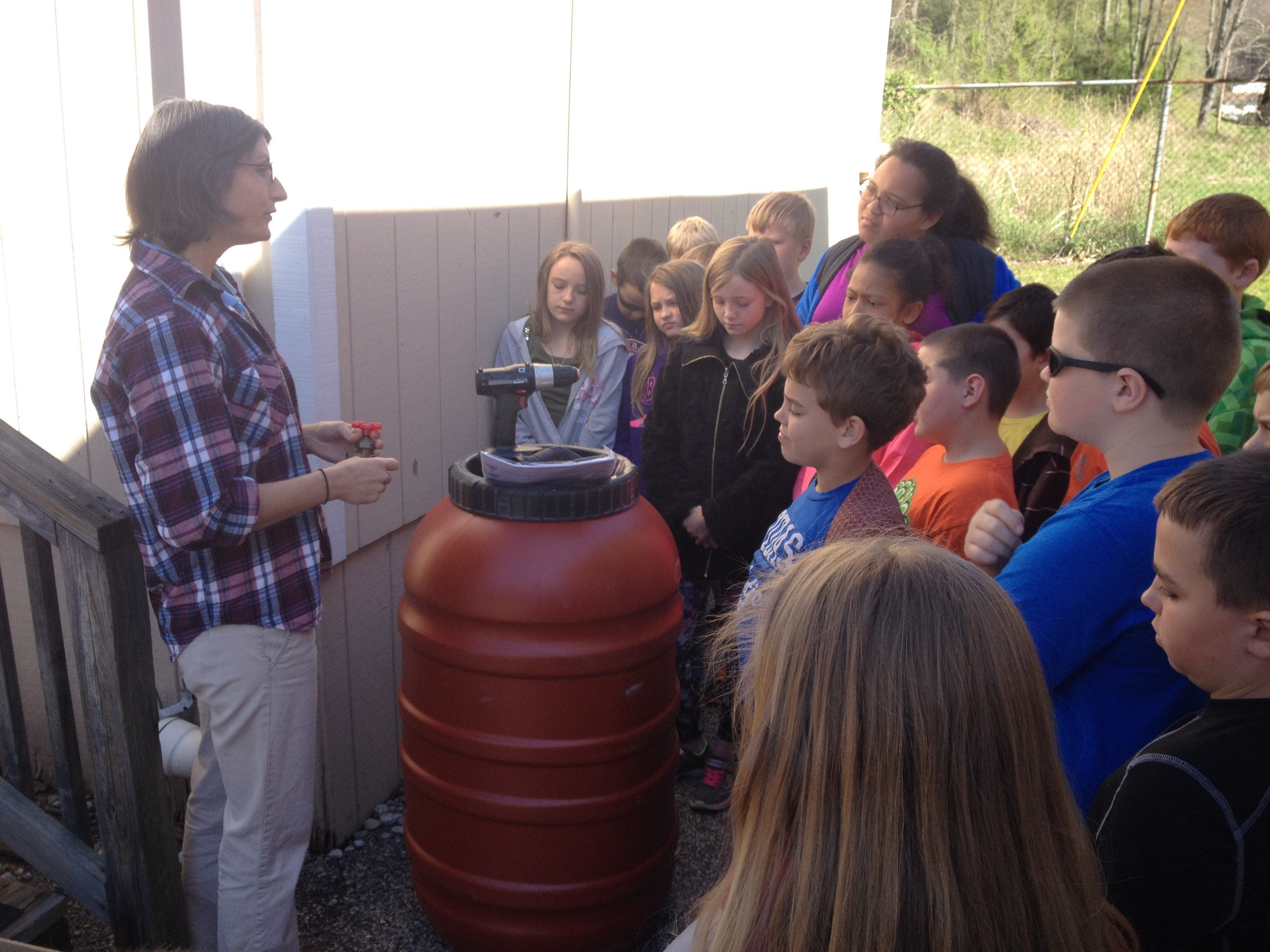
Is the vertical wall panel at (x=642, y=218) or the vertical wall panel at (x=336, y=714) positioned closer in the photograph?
the vertical wall panel at (x=336, y=714)

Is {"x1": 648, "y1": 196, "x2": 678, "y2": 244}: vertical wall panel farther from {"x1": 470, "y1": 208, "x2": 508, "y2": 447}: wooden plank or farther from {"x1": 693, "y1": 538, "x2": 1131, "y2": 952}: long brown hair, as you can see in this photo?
{"x1": 693, "y1": 538, "x2": 1131, "y2": 952}: long brown hair

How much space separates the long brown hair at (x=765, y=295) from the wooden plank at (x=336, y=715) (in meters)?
1.40

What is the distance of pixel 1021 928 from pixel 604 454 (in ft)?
5.24

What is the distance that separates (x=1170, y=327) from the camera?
5.63 feet

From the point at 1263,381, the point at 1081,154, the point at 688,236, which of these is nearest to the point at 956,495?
the point at 1263,381

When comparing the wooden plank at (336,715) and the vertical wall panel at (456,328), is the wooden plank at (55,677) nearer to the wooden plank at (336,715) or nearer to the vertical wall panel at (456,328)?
the wooden plank at (336,715)

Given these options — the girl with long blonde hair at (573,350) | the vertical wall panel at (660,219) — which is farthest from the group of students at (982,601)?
the vertical wall panel at (660,219)

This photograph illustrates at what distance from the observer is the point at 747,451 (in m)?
3.27

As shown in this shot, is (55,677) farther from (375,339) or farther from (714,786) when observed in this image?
(714,786)

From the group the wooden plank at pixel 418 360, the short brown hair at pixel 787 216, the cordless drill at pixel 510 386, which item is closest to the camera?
the cordless drill at pixel 510 386

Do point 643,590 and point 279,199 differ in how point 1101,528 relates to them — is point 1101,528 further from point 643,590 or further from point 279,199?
point 279,199

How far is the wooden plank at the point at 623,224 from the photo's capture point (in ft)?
16.3

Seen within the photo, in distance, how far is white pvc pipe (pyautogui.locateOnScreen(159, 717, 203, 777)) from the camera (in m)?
2.62

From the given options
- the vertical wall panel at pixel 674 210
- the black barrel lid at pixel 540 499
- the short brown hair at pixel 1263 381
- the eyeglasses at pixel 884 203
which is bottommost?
the black barrel lid at pixel 540 499
